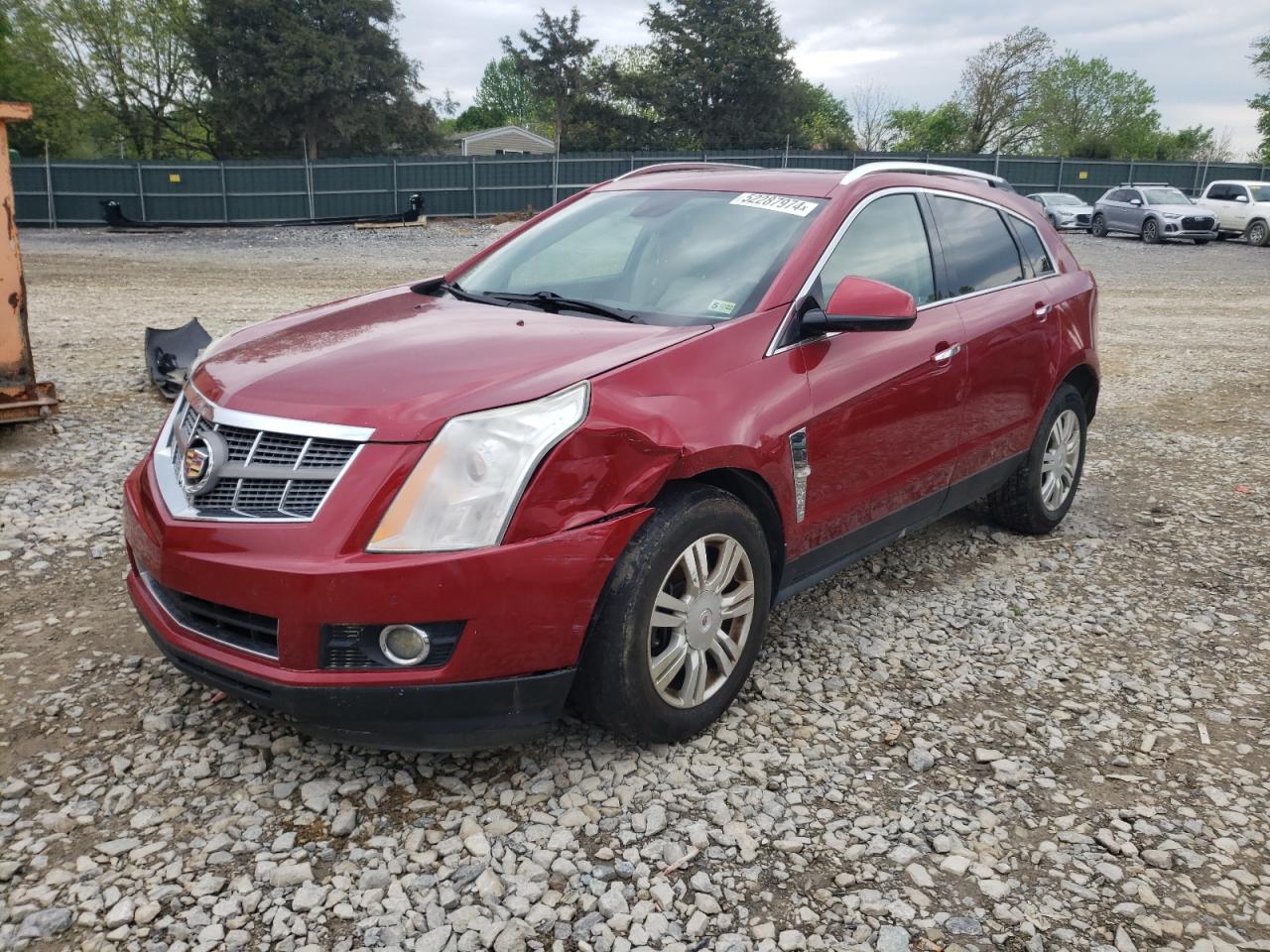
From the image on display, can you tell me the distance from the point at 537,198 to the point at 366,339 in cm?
3147

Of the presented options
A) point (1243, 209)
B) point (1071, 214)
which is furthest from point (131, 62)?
point (1243, 209)

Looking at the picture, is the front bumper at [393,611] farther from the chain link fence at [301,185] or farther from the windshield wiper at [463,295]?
the chain link fence at [301,185]

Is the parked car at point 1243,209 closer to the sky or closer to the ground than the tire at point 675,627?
closer to the sky

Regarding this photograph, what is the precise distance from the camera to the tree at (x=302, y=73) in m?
37.8

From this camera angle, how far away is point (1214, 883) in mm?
2725

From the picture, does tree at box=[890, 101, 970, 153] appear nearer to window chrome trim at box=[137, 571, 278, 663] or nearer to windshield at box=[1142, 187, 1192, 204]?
windshield at box=[1142, 187, 1192, 204]

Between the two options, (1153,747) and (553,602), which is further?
(1153,747)

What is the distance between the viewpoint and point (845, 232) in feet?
12.5

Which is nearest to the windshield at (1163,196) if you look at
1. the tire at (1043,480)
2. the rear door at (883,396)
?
the tire at (1043,480)

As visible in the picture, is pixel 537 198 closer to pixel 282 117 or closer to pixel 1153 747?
pixel 282 117

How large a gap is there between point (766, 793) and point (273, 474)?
1.67 m

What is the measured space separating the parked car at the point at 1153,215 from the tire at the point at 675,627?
29478 mm

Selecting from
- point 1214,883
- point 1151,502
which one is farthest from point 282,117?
point 1214,883

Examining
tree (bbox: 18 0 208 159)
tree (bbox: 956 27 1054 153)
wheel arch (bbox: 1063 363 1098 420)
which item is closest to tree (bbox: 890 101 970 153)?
tree (bbox: 956 27 1054 153)
